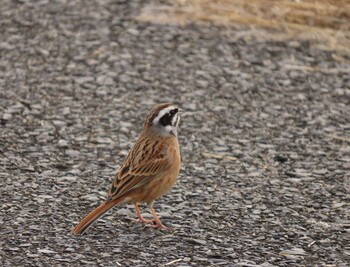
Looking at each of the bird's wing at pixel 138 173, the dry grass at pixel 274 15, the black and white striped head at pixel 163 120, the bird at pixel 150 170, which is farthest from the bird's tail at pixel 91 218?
the dry grass at pixel 274 15

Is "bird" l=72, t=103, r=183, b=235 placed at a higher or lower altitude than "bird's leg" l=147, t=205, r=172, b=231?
higher

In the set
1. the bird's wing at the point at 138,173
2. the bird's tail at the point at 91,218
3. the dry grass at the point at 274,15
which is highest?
the dry grass at the point at 274,15

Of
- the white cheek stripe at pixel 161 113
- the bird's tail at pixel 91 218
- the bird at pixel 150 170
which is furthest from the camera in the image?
the white cheek stripe at pixel 161 113

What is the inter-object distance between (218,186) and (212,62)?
3130mm

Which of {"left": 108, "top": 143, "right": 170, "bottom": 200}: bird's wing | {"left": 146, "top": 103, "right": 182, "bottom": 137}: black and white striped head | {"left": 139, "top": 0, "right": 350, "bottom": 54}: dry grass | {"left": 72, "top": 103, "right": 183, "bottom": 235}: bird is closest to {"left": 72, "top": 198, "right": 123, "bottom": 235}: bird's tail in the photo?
{"left": 72, "top": 103, "right": 183, "bottom": 235}: bird

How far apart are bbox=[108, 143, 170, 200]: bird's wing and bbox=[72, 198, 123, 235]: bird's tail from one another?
11 cm

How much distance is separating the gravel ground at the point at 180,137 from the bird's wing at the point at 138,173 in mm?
306

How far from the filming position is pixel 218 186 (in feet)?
27.5

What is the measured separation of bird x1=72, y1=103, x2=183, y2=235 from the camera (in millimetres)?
7277

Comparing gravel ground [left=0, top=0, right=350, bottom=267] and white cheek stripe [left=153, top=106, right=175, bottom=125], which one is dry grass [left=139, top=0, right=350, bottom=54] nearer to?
gravel ground [left=0, top=0, right=350, bottom=267]

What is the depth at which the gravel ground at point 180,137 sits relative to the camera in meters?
7.12

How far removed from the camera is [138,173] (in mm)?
7434

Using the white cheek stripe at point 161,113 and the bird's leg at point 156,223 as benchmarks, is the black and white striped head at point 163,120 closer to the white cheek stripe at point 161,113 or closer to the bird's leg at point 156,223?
the white cheek stripe at point 161,113

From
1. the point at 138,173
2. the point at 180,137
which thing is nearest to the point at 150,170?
the point at 138,173
